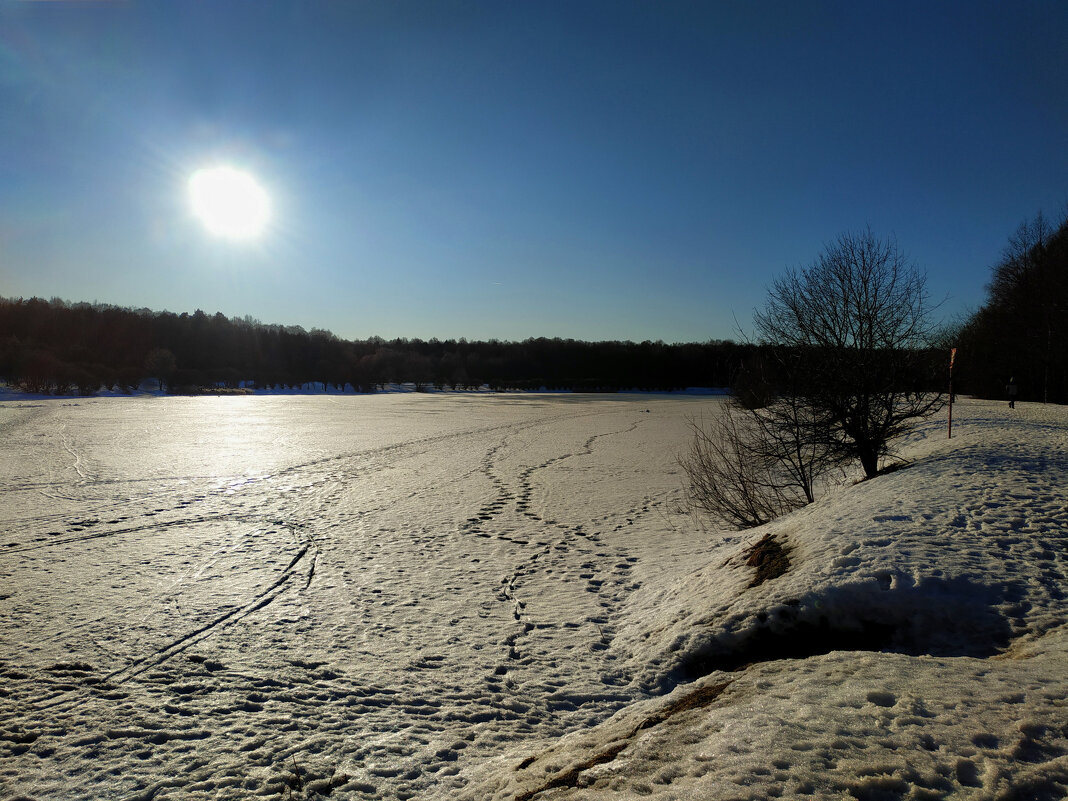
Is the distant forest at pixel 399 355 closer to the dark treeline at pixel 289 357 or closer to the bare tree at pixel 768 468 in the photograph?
the dark treeline at pixel 289 357

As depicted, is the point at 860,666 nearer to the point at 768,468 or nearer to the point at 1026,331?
the point at 768,468

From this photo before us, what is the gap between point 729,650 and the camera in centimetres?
543

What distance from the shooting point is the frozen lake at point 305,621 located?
14.5 ft

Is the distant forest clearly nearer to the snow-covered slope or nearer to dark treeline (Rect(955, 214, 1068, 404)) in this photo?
dark treeline (Rect(955, 214, 1068, 404))

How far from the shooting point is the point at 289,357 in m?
103

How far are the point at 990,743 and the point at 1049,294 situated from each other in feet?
141

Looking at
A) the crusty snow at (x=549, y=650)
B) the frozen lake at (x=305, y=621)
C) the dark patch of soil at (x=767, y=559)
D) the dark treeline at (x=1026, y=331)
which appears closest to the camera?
the crusty snow at (x=549, y=650)

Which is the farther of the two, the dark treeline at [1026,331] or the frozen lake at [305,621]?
the dark treeline at [1026,331]

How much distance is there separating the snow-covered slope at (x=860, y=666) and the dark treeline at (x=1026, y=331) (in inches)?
1279

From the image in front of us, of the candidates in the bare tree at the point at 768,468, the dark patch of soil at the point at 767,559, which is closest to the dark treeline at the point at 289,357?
the bare tree at the point at 768,468

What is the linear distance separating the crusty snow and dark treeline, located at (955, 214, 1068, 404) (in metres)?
30.4

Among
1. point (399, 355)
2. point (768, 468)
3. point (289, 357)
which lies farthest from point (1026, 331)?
point (289, 357)

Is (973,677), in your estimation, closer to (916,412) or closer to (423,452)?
(916,412)

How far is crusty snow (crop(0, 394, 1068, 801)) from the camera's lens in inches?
130
